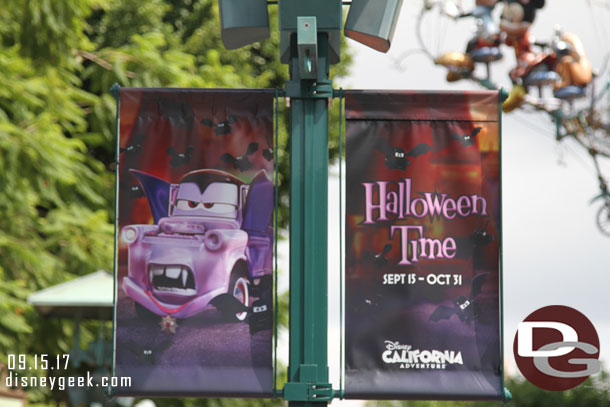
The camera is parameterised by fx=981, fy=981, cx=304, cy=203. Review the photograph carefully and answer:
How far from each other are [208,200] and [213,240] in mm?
237

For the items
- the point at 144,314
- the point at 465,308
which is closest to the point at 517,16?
the point at 465,308

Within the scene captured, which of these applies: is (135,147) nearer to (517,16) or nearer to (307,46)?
(307,46)

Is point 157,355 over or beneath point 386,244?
beneath

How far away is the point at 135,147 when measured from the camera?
572 cm

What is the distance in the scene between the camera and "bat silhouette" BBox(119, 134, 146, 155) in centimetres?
571

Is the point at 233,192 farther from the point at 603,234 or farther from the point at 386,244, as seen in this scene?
the point at 603,234

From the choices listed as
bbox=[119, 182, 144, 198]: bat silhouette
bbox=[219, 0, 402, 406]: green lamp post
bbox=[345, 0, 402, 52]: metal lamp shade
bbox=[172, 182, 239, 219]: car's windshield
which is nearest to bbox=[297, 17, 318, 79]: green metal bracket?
bbox=[219, 0, 402, 406]: green lamp post

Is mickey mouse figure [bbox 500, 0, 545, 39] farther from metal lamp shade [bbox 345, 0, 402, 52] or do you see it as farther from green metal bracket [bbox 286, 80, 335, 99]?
green metal bracket [bbox 286, 80, 335, 99]

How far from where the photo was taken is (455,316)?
18.1 ft

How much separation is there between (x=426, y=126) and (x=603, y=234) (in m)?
13.5

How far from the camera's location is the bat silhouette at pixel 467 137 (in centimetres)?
568

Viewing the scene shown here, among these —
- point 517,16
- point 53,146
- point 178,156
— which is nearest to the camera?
point 178,156

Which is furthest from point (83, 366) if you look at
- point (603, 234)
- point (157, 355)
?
point (157, 355)

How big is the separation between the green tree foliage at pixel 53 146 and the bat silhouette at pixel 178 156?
918 centimetres
